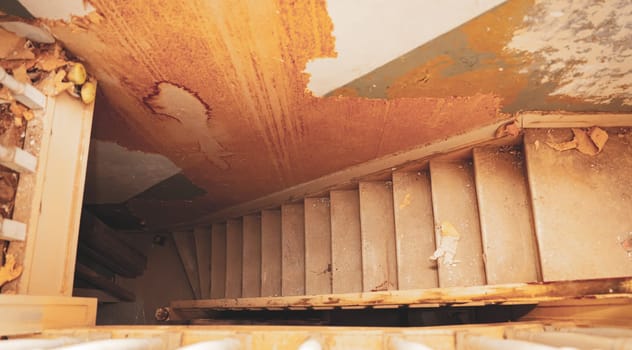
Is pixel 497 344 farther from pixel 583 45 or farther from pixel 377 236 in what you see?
pixel 377 236

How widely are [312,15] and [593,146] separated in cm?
162

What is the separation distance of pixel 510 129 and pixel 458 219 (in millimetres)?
609

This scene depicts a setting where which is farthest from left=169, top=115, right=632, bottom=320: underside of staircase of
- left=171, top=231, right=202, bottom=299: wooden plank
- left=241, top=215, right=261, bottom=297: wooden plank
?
left=171, top=231, right=202, bottom=299: wooden plank

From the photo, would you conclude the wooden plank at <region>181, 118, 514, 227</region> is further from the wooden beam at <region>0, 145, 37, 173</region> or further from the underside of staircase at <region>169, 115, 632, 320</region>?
the wooden beam at <region>0, 145, 37, 173</region>

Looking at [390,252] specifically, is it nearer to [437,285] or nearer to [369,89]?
[437,285]

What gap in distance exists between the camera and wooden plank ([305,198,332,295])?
3135 millimetres

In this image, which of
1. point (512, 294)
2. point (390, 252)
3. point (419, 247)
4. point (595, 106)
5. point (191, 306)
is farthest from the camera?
point (191, 306)

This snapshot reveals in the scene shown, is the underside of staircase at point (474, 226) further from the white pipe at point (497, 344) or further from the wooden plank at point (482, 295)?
the white pipe at point (497, 344)

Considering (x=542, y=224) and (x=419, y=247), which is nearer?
(x=542, y=224)

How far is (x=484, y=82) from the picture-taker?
1858 millimetres

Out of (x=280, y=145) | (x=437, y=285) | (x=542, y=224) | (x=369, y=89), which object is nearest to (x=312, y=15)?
(x=369, y=89)

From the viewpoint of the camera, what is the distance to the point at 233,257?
4.04 m

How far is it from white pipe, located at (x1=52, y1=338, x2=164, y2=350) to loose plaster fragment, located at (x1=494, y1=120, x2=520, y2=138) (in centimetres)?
189

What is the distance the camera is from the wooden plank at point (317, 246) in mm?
3135
